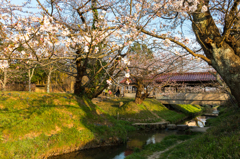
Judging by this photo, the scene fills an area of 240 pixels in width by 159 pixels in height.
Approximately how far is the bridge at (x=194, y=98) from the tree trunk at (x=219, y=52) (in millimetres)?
16711

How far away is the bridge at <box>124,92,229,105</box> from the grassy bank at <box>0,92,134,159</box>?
13.9 meters

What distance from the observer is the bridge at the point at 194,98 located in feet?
65.1

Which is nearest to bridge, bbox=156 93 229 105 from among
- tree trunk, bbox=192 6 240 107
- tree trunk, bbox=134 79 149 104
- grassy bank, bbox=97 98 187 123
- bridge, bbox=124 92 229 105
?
bridge, bbox=124 92 229 105

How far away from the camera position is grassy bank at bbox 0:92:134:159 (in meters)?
6.39

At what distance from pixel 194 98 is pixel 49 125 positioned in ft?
60.8

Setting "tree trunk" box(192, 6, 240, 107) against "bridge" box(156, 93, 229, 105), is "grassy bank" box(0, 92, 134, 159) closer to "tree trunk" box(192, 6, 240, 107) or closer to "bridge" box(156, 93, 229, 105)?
"tree trunk" box(192, 6, 240, 107)

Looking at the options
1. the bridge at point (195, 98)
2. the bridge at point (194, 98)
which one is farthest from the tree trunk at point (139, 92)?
the bridge at point (195, 98)

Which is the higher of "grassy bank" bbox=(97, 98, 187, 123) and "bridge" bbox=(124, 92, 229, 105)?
"bridge" bbox=(124, 92, 229, 105)

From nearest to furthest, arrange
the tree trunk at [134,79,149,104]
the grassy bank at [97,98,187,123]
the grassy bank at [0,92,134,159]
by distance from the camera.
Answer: the grassy bank at [0,92,134,159], the grassy bank at [97,98,187,123], the tree trunk at [134,79,149,104]

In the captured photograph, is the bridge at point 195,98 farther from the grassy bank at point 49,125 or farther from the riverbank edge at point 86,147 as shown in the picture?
the riverbank edge at point 86,147

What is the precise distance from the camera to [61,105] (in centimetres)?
933

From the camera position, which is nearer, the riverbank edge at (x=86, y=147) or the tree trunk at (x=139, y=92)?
the riverbank edge at (x=86, y=147)

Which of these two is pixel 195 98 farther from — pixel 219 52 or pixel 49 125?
pixel 49 125

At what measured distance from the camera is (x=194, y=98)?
21.1m
